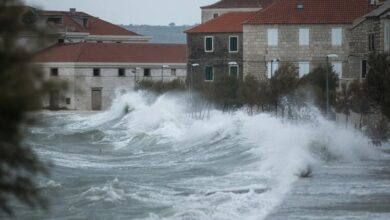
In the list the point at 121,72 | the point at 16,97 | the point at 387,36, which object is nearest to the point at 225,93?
the point at 387,36

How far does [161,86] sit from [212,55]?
14.9 feet

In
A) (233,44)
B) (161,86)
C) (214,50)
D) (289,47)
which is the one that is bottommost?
(161,86)

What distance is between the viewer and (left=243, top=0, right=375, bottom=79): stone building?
62.7 metres

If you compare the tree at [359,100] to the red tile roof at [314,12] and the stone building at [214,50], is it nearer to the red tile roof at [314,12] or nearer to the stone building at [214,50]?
A: the red tile roof at [314,12]

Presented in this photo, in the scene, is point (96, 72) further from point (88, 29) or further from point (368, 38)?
point (368, 38)

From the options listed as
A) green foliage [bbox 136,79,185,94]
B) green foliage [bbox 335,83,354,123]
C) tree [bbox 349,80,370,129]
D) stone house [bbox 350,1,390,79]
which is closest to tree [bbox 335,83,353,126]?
green foliage [bbox 335,83,354,123]

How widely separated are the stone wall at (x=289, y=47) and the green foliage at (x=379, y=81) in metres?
24.0

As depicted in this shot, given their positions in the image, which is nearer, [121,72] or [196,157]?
[196,157]

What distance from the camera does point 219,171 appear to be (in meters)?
32.2

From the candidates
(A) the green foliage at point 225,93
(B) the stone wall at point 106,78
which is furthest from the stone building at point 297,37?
(B) the stone wall at point 106,78

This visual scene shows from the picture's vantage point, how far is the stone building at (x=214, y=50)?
70125mm

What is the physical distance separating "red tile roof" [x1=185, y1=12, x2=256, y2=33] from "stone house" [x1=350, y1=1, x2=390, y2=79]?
19.5 m

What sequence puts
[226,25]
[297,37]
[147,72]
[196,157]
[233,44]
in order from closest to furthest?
[196,157]
[297,37]
[233,44]
[226,25]
[147,72]

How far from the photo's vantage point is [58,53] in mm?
87188
